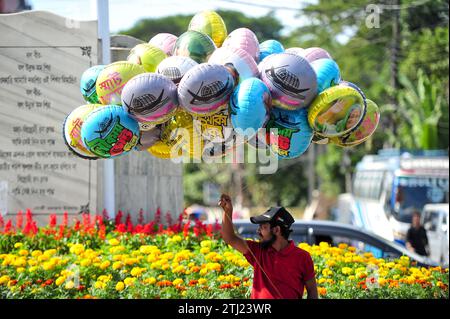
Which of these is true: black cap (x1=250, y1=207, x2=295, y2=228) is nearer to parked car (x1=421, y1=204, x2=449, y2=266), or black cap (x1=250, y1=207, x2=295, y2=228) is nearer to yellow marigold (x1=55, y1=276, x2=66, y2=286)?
yellow marigold (x1=55, y1=276, x2=66, y2=286)

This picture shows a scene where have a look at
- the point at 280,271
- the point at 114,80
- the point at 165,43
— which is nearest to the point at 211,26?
the point at 165,43

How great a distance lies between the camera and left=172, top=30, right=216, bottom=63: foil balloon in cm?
684

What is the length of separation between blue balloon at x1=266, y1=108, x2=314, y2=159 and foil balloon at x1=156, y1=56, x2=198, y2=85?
759 mm

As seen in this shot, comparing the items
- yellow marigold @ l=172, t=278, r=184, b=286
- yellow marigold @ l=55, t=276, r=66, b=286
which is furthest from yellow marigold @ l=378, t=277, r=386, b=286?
yellow marigold @ l=55, t=276, r=66, b=286

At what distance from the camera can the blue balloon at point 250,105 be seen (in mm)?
6211

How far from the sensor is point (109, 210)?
1081 centimetres

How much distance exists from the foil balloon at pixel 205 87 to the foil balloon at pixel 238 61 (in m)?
0.14

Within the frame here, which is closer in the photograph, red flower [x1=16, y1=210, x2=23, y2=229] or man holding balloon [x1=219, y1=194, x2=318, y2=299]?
man holding balloon [x1=219, y1=194, x2=318, y2=299]

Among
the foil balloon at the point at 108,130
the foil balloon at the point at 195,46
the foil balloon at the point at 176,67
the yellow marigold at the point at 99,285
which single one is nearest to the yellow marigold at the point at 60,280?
the yellow marigold at the point at 99,285

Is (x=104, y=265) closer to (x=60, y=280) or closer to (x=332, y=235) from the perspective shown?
(x=60, y=280)

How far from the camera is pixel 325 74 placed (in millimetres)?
6602

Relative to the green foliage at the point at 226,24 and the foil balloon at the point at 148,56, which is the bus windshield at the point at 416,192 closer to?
the foil balloon at the point at 148,56

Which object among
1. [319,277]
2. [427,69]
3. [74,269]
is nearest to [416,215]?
[319,277]

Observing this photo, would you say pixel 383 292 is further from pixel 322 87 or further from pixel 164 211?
pixel 164 211
